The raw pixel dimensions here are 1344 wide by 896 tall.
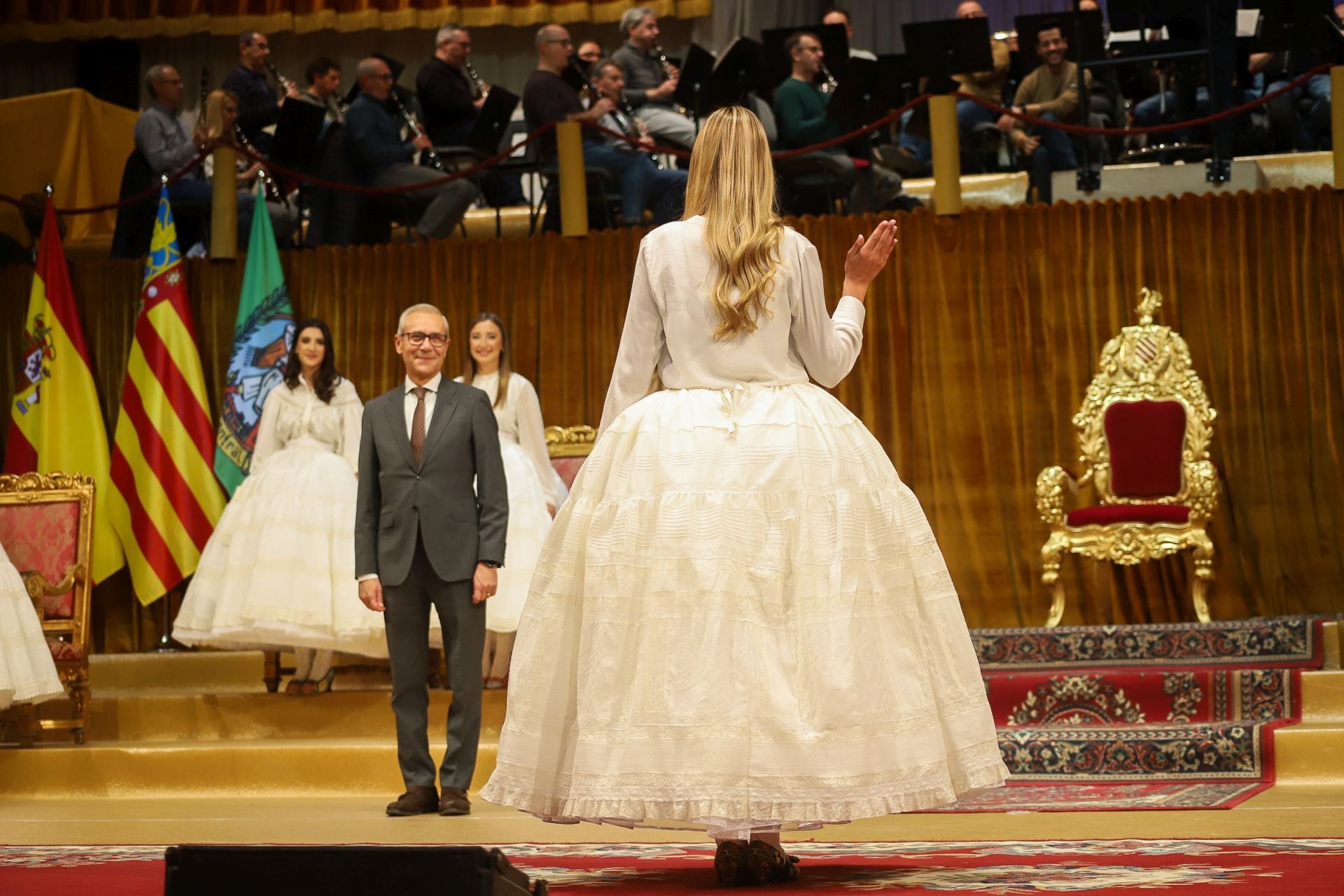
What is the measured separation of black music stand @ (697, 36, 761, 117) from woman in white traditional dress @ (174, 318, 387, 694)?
10.4 feet

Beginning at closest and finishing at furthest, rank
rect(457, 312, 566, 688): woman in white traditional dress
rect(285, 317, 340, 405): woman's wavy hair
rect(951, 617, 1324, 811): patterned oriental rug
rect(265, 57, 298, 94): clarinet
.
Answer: rect(951, 617, 1324, 811): patterned oriental rug < rect(457, 312, 566, 688): woman in white traditional dress < rect(285, 317, 340, 405): woman's wavy hair < rect(265, 57, 298, 94): clarinet

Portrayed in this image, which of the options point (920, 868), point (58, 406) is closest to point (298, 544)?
point (58, 406)

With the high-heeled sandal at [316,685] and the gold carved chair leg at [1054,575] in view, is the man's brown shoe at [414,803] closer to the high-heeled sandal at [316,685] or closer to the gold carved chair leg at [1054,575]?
the high-heeled sandal at [316,685]

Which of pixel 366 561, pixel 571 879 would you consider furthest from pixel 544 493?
pixel 571 879

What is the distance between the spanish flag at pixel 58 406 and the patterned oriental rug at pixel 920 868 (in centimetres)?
479

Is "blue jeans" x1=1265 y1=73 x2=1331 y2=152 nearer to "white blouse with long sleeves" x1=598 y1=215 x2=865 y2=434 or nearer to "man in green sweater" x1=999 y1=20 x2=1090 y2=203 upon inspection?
"man in green sweater" x1=999 y1=20 x2=1090 y2=203

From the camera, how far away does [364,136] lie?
30.4 ft

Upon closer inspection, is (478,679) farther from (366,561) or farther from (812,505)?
(812,505)

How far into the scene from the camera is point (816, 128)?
932cm

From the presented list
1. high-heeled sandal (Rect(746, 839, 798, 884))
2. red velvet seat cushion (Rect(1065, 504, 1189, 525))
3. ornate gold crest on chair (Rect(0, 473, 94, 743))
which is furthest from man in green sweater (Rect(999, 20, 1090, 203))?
high-heeled sandal (Rect(746, 839, 798, 884))

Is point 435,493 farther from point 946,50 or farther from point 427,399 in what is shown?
point 946,50

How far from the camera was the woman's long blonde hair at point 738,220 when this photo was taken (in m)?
3.10

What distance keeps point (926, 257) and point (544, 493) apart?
2824 millimetres

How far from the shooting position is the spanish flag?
8482 mm
